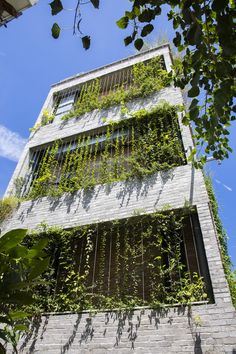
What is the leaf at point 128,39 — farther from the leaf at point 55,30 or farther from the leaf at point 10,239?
the leaf at point 10,239

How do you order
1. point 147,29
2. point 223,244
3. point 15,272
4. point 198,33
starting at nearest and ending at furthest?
point 198,33 < point 147,29 < point 15,272 < point 223,244

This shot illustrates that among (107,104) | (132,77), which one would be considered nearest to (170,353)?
(107,104)

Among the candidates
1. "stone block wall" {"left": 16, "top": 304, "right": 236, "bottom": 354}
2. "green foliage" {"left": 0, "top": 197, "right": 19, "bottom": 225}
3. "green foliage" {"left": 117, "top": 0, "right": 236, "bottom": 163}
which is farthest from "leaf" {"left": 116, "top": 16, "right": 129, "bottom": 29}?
"green foliage" {"left": 0, "top": 197, "right": 19, "bottom": 225}

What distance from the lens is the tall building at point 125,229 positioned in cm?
421

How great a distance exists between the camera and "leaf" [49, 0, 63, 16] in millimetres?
1570

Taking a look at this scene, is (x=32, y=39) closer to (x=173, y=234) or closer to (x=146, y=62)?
(x=146, y=62)

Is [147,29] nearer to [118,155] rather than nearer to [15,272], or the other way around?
[15,272]

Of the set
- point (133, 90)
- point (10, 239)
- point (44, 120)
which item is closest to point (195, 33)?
point (10, 239)

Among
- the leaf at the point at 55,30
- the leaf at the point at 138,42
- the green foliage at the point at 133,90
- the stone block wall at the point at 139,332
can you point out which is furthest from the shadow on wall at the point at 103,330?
the green foliage at the point at 133,90

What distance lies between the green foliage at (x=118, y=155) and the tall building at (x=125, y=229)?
3cm

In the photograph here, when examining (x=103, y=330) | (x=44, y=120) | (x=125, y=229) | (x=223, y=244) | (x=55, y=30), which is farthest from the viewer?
(x=44, y=120)

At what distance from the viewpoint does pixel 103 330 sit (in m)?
4.41

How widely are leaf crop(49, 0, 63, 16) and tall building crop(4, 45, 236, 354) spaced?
2.32 m

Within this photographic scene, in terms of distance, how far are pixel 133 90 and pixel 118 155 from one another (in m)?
2.42
